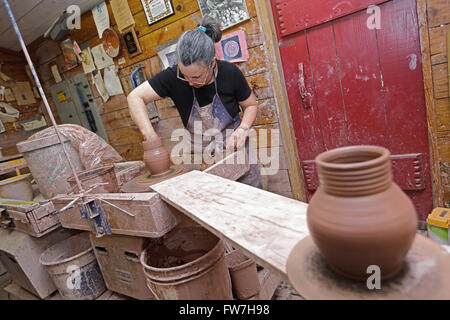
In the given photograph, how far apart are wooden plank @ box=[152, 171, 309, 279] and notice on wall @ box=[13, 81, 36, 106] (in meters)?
5.38

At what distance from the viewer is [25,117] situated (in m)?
5.26

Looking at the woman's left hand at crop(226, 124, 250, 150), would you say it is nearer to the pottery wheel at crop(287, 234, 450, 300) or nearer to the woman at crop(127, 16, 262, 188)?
the woman at crop(127, 16, 262, 188)

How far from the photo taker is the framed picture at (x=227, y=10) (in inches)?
99.4

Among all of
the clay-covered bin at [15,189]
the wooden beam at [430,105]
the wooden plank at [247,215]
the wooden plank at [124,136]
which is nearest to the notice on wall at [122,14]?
the wooden plank at [124,136]

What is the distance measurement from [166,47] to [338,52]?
6.44ft

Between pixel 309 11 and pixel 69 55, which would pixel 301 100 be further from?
pixel 69 55

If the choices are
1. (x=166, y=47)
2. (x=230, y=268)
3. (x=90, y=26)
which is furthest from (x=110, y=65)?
(x=230, y=268)

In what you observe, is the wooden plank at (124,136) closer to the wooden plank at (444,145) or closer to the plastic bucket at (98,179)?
the plastic bucket at (98,179)

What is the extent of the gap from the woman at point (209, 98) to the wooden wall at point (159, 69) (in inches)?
17.0

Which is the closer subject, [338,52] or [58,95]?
[338,52]

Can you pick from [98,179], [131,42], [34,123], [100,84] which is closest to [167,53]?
[131,42]

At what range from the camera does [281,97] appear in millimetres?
2660

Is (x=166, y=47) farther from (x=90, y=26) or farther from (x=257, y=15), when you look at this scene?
(x=90, y=26)

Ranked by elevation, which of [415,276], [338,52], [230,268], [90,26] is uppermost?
[90,26]
